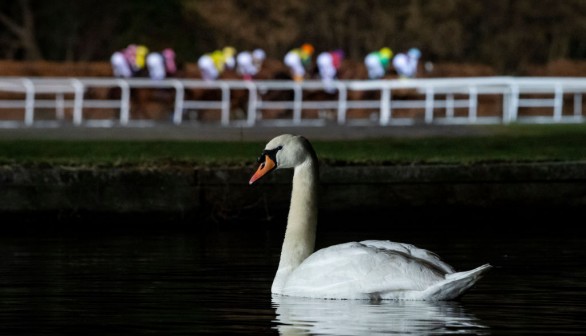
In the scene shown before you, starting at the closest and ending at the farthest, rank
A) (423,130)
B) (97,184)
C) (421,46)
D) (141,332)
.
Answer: (141,332) → (97,184) → (423,130) → (421,46)

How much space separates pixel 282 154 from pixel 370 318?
1819 mm

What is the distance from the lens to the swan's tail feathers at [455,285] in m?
11.5

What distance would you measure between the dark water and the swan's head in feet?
2.78

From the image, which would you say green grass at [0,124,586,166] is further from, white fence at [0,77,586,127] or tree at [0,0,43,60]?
tree at [0,0,43,60]

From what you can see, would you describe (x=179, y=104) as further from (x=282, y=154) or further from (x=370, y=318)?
(x=370, y=318)

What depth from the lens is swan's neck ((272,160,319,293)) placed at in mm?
12727

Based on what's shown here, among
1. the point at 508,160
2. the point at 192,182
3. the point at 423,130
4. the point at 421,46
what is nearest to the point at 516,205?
the point at 508,160

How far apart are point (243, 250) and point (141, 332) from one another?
5.53 meters

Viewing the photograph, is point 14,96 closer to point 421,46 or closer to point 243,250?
point 421,46

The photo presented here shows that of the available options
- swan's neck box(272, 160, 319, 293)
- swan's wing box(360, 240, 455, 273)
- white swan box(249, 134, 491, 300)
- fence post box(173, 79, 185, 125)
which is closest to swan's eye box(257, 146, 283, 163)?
white swan box(249, 134, 491, 300)

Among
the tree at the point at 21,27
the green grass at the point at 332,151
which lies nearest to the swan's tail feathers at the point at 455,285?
the green grass at the point at 332,151

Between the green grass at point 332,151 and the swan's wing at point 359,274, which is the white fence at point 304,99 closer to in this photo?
the green grass at point 332,151

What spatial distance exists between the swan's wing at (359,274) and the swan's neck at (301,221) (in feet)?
0.80

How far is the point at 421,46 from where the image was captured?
6388 cm
